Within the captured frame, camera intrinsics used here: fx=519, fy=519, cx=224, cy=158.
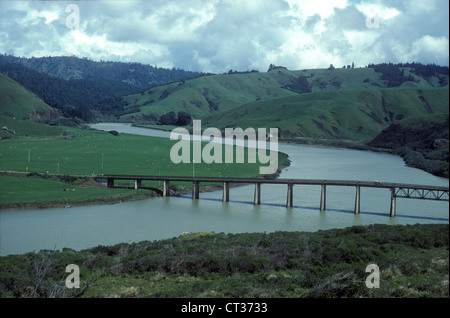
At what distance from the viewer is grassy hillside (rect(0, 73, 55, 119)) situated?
520ft

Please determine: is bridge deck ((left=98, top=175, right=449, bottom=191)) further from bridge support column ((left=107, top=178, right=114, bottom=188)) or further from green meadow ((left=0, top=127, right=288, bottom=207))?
green meadow ((left=0, top=127, right=288, bottom=207))

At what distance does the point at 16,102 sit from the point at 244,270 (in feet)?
524

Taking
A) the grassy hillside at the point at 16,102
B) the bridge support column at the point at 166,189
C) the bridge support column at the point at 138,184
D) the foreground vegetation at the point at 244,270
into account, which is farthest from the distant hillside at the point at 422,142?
the grassy hillside at the point at 16,102

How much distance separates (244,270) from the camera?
70.8 ft

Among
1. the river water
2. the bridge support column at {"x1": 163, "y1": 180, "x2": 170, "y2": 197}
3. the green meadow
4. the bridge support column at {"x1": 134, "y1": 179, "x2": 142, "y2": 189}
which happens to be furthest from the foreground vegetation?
the bridge support column at {"x1": 134, "y1": 179, "x2": 142, "y2": 189}

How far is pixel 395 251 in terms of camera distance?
2614 centimetres

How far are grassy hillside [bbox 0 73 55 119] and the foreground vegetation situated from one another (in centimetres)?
14290

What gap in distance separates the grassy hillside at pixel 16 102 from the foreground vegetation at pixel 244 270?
142901 millimetres

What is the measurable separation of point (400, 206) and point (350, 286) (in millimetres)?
38485

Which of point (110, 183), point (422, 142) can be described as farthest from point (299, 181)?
point (422, 142)

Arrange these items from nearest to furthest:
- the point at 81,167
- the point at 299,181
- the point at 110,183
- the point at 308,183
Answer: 1. the point at 308,183
2. the point at 299,181
3. the point at 110,183
4. the point at 81,167

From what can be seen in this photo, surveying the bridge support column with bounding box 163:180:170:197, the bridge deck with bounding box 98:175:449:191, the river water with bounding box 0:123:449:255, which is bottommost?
the river water with bounding box 0:123:449:255

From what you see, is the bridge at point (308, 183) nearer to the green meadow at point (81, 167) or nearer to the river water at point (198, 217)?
the river water at point (198, 217)

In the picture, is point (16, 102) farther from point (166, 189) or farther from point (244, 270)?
point (244, 270)
